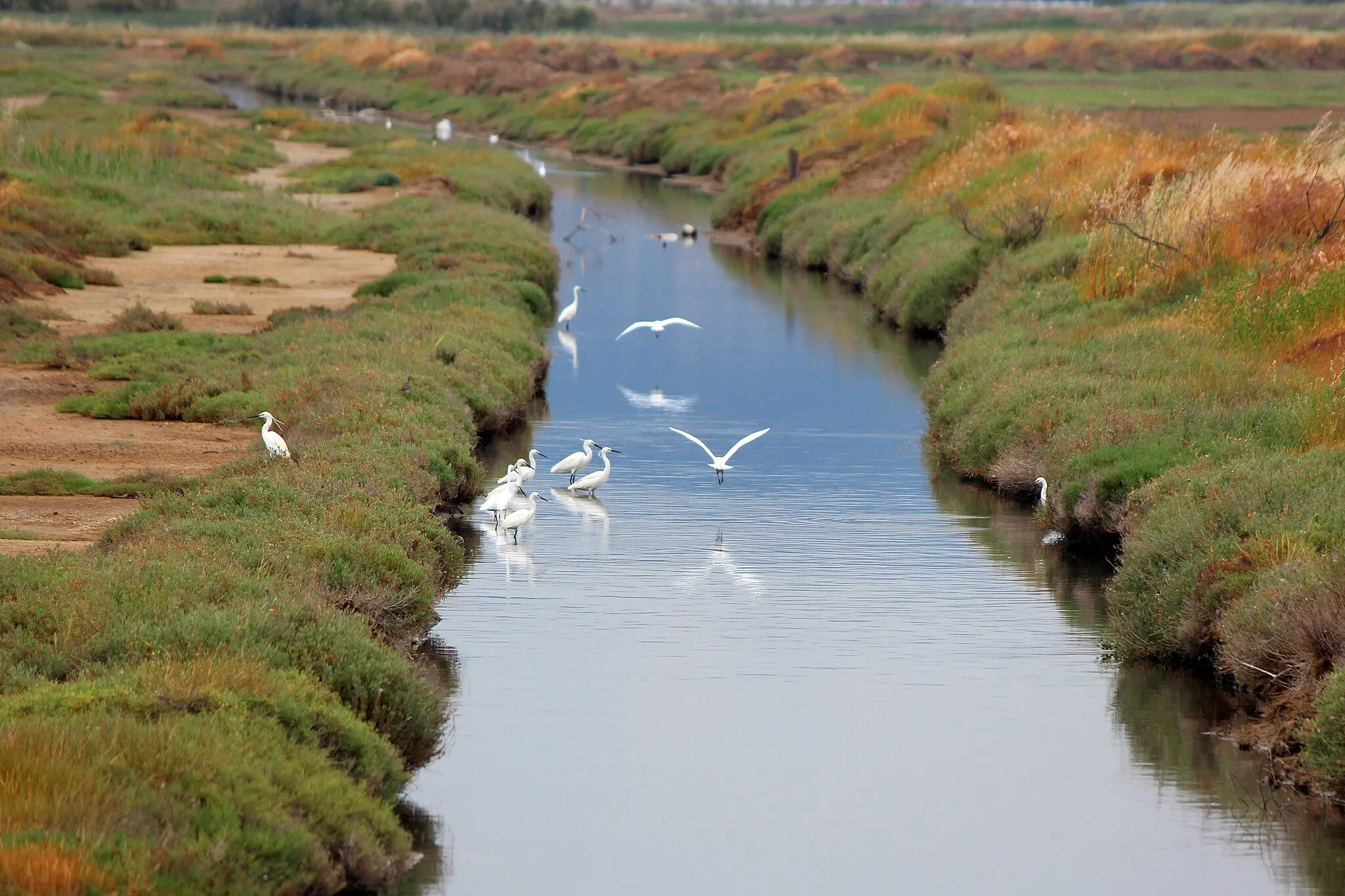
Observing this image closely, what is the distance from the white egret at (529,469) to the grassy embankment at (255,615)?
693 mm

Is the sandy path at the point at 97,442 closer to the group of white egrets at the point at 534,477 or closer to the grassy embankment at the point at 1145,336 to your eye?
the group of white egrets at the point at 534,477

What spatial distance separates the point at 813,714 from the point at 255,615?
411 centimetres

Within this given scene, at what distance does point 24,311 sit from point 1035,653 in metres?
18.1

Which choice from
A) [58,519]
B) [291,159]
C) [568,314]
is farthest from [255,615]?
[291,159]

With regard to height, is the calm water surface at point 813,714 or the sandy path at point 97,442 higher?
the calm water surface at point 813,714


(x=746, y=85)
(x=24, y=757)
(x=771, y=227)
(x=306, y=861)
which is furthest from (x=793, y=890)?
(x=746, y=85)

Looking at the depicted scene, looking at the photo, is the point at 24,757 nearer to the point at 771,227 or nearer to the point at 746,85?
the point at 771,227

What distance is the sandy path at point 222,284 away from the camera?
27.9 meters

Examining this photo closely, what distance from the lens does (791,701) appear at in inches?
512

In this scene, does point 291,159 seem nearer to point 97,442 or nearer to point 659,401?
point 659,401

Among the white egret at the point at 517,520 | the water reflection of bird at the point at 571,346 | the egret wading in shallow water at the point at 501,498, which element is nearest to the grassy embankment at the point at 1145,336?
the white egret at the point at 517,520

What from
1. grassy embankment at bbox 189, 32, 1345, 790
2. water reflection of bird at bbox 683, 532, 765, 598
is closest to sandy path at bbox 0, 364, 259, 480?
water reflection of bird at bbox 683, 532, 765, 598

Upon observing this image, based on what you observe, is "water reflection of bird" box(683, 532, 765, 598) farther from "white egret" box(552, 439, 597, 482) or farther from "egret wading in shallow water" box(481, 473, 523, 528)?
"white egret" box(552, 439, 597, 482)

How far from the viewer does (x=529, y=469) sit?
18016mm
